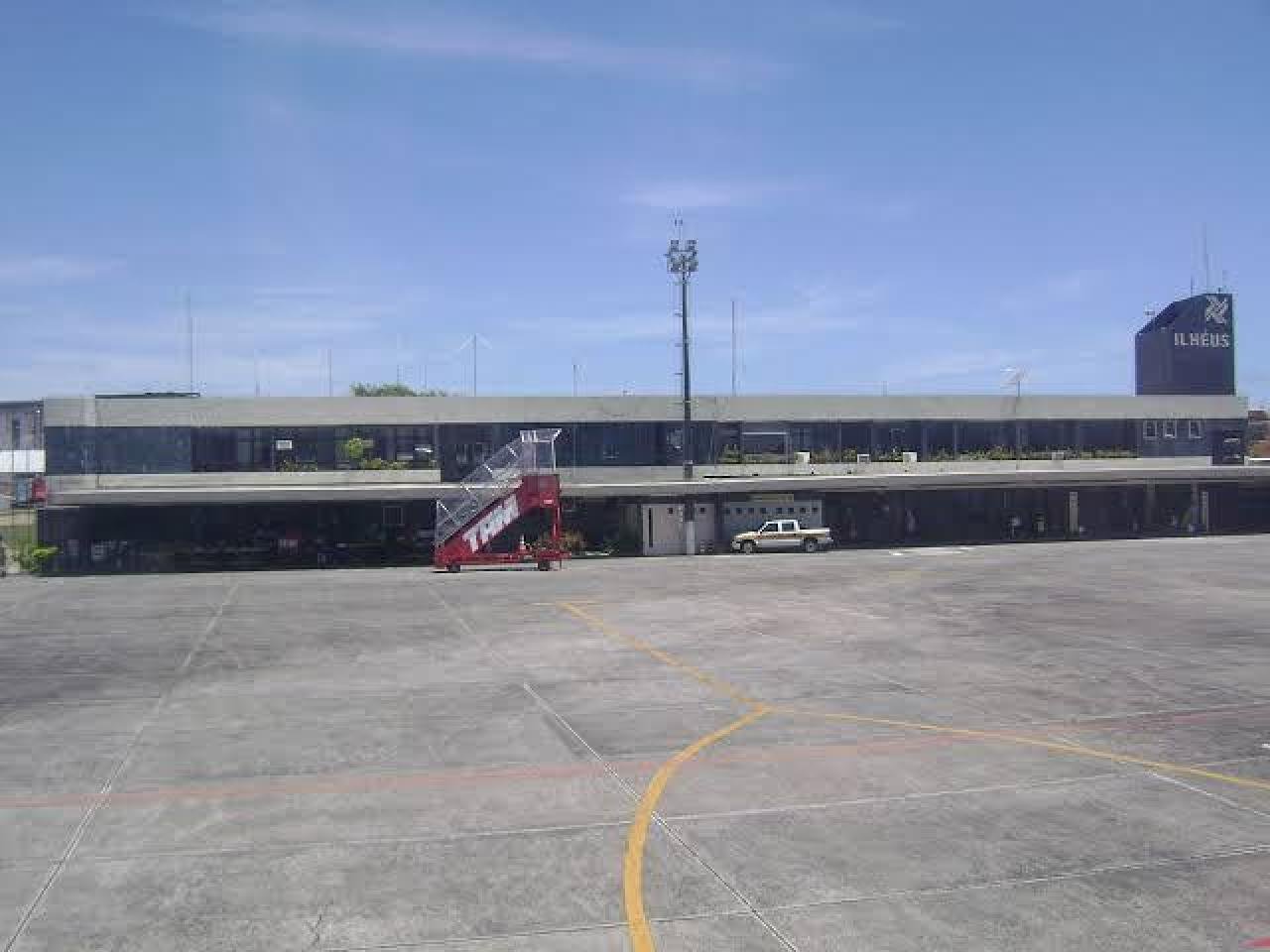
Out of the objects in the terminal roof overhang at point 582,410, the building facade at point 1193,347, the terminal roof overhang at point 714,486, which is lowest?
the terminal roof overhang at point 714,486

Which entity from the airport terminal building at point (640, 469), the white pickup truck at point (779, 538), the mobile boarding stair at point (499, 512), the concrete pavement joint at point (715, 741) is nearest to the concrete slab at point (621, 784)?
the concrete pavement joint at point (715, 741)

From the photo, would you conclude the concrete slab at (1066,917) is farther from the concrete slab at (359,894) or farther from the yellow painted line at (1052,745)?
the yellow painted line at (1052,745)

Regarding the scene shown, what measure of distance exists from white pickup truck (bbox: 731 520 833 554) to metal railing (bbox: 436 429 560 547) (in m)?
11.1

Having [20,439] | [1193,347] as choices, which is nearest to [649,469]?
[1193,347]

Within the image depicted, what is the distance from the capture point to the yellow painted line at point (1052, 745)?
13.1 m

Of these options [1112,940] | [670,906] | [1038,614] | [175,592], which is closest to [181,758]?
[670,906]

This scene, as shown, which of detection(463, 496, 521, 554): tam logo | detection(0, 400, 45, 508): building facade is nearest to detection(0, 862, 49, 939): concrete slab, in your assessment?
detection(463, 496, 521, 554): tam logo

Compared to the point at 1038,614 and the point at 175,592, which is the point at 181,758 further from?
the point at 175,592

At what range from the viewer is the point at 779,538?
51.7 meters

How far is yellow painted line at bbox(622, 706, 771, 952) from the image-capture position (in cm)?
884

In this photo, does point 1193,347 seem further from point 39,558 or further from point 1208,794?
point 39,558

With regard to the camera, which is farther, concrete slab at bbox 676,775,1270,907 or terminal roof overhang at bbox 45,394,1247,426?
terminal roof overhang at bbox 45,394,1247,426

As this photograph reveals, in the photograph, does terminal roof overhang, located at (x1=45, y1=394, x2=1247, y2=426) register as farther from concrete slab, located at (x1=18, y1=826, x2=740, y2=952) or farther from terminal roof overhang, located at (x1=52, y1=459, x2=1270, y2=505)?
concrete slab, located at (x1=18, y1=826, x2=740, y2=952)

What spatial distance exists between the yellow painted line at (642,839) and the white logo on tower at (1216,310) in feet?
206
